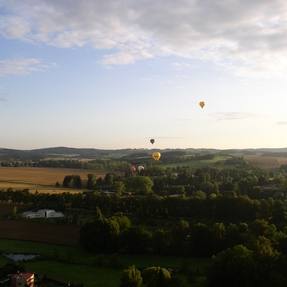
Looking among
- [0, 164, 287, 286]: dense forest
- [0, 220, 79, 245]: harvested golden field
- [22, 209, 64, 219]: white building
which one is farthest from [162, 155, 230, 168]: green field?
[0, 220, 79, 245]: harvested golden field

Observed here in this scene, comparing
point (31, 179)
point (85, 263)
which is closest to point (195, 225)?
point (85, 263)

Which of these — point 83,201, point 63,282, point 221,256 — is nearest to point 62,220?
point 83,201

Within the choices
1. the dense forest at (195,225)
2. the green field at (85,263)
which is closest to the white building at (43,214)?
the dense forest at (195,225)

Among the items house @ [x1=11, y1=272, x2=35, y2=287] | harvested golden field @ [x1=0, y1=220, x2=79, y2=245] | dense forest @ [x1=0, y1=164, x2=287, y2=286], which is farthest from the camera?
harvested golden field @ [x1=0, y1=220, x2=79, y2=245]

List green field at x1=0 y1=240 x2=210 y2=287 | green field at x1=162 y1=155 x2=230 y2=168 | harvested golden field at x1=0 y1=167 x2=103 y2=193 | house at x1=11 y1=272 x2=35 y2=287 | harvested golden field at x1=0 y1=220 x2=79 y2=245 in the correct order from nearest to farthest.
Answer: house at x1=11 y1=272 x2=35 y2=287 → green field at x1=0 y1=240 x2=210 y2=287 → harvested golden field at x1=0 y1=220 x2=79 y2=245 → harvested golden field at x1=0 y1=167 x2=103 y2=193 → green field at x1=162 y1=155 x2=230 y2=168

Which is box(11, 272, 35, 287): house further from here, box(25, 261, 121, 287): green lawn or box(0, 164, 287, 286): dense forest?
box(0, 164, 287, 286): dense forest

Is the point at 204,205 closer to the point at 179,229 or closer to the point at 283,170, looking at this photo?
the point at 179,229

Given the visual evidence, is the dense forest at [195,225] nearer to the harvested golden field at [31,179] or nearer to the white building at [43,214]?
the white building at [43,214]
